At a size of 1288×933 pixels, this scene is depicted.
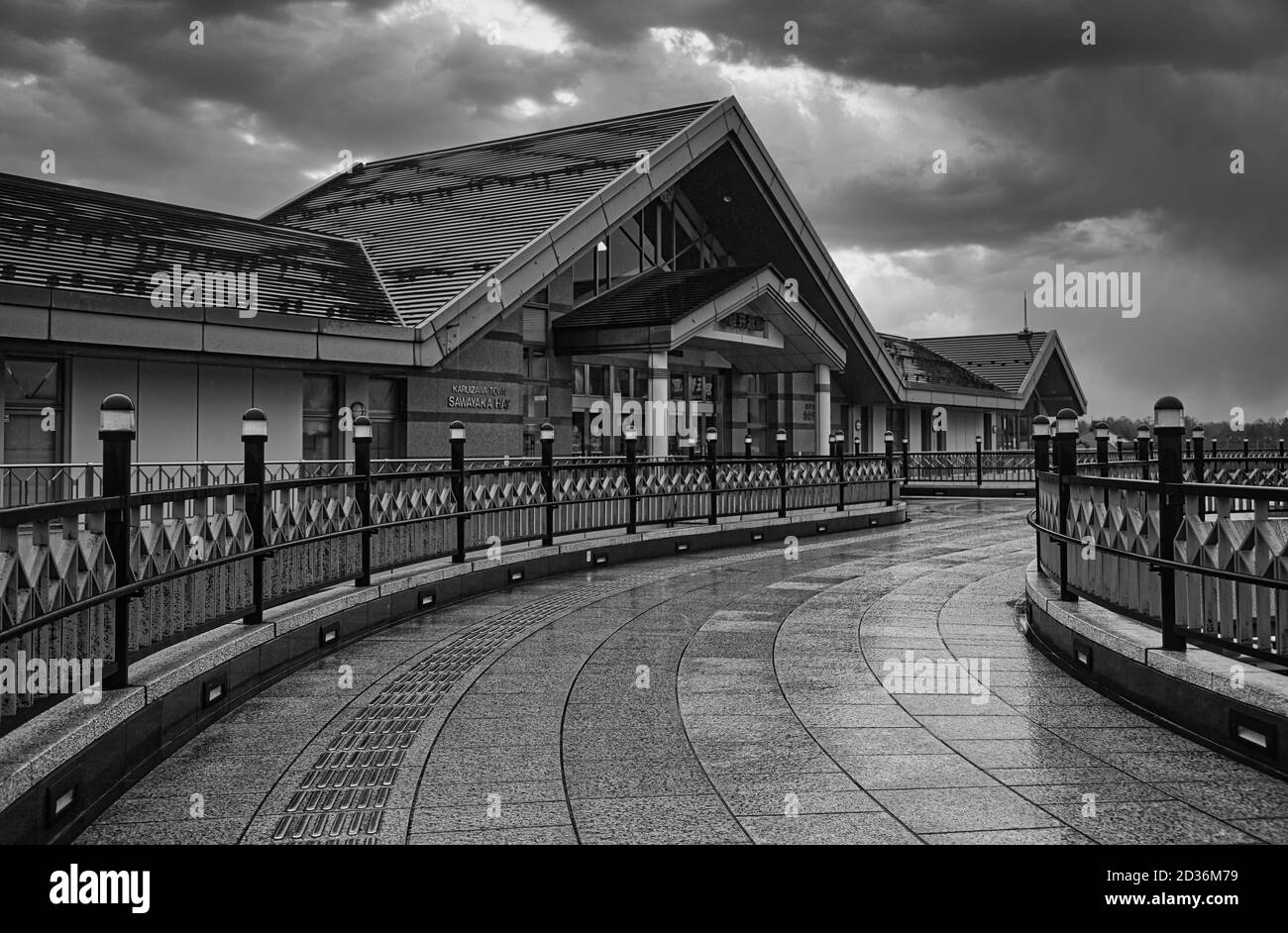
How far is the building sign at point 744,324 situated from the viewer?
2903 cm

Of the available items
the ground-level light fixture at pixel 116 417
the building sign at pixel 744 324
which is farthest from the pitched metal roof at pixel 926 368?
the ground-level light fixture at pixel 116 417

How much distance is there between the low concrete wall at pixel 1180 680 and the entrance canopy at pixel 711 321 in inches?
687

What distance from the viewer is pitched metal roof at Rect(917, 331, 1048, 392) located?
51625 millimetres

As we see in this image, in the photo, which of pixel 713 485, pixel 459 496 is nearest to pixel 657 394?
pixel 713 485

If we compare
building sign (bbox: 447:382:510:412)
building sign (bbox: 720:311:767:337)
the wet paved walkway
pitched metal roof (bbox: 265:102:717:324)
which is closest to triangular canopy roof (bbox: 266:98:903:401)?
pitched metal roof (bbox: 265:102:717:324)

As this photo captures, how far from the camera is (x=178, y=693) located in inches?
276

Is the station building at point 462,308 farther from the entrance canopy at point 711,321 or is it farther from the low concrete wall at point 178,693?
the low concrete wall at point 178,693

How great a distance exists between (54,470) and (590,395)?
48.6 feet

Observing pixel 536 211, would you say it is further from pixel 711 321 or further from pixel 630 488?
pixel 630 488

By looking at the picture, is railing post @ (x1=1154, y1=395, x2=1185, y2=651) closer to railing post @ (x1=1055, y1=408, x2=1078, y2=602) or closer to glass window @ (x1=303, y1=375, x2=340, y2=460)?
railing post @ (x1=1055, y1=408, x2=1078, y2=602)

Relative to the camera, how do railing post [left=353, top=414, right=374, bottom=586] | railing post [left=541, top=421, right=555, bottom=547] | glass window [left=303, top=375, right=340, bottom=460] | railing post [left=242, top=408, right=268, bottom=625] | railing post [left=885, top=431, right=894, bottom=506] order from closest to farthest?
railing post [left=242, top=408, right=268, bottom=625], railing post [left=353, top=414, right=374, bottom=586], railing post [left=541, top=421, right=555, bottom=547], glass window [left=303, top=375, right=340, bottom=460], railing post [left=885, top=431, right=894, bottom=506]

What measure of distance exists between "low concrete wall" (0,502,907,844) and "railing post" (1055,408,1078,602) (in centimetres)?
645
